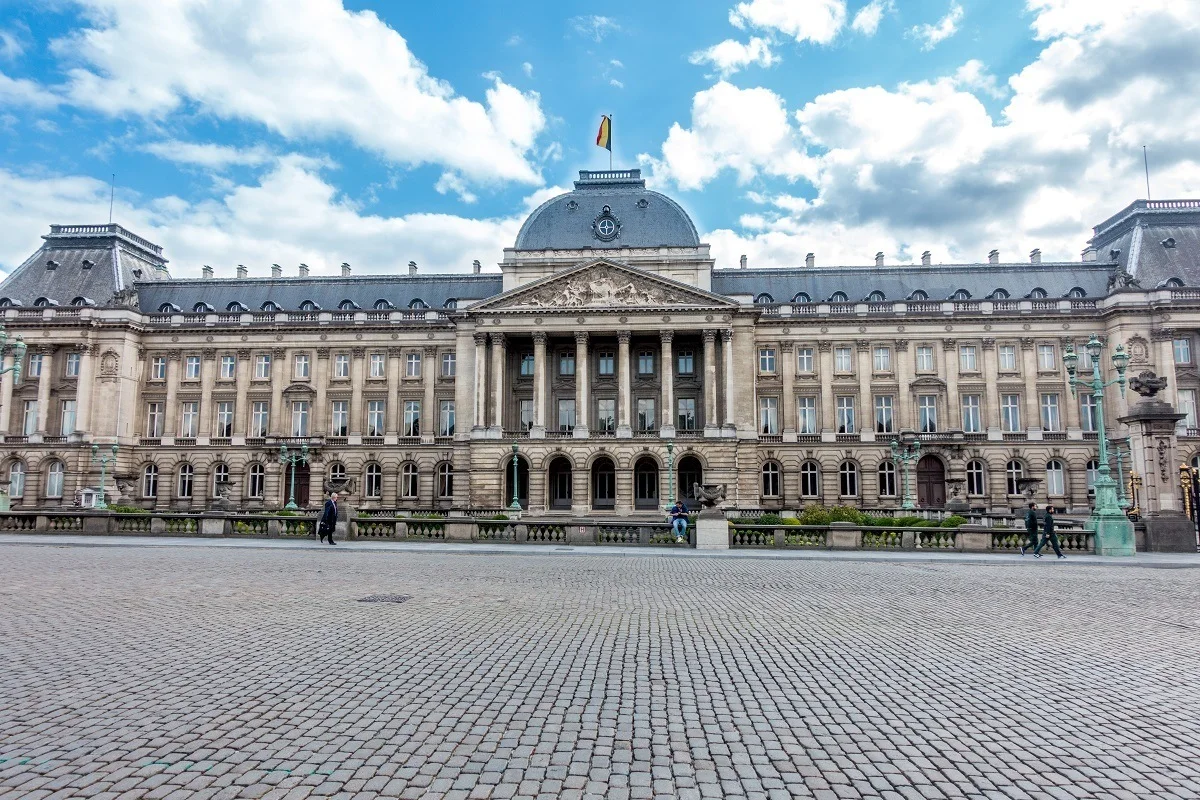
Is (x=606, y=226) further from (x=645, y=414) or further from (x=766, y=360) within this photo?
(x=766, y=360)

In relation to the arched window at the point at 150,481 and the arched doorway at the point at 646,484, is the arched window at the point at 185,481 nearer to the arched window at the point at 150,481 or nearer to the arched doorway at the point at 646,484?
the arched window at the point at 150,481

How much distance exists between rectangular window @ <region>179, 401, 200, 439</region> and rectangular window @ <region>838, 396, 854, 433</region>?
51138 millimetres

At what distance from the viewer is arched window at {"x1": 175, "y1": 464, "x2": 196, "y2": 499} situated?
5956 cm

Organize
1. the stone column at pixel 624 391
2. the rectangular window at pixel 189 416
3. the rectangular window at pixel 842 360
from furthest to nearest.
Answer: the rectangular window at pixel 189 416, the rectangular window at pixel 842 360, the stone column at pixel 624 391

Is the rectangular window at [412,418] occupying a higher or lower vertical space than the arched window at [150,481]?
higher

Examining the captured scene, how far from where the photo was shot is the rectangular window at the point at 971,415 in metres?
56.5

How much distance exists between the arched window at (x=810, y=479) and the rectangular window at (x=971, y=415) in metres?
11.4

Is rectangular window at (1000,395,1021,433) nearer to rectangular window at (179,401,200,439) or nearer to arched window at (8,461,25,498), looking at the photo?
rectangular window at (179,401,200,439)

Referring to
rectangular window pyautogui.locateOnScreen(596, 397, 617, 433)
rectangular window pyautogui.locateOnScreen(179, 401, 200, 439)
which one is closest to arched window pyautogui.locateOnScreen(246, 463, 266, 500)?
rectangular window pyautogui.locateOnScreen(179, 401, 200, 439)

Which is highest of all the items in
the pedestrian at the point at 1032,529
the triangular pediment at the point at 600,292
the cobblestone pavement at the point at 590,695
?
the triangular pediment at the point at 600,292

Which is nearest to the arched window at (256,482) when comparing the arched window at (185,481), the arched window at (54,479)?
the arched window at (185,481)

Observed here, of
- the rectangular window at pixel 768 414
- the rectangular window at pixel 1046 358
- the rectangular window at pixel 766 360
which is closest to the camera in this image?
the rectangular window at pixel 1046 358

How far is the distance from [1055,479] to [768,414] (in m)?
20.9

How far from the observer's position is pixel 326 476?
59062mm
